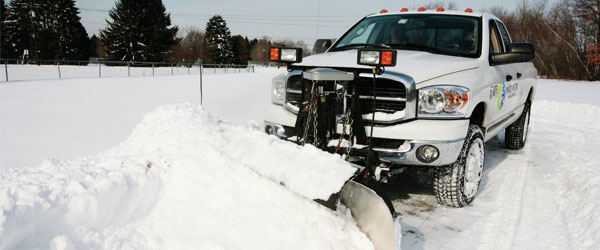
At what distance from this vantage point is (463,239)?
10.4ft

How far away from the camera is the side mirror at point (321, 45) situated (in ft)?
16.5

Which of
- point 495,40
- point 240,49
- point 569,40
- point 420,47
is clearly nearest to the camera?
point 420,47

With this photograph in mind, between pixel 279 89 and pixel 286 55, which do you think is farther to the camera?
pixel 279 89

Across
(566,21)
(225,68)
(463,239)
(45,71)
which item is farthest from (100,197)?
(566,21)

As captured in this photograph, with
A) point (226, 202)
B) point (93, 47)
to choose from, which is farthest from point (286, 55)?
point (93, 47)

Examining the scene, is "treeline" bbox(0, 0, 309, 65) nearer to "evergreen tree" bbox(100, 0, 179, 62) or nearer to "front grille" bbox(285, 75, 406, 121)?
"evergreen tree" bbox(100, 0, 179, 62)

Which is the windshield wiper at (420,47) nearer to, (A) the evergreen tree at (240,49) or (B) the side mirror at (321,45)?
(B) the side mirror at (321,45)

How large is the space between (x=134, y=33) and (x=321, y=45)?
42.1m

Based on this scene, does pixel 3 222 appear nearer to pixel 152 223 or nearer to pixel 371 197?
pixel 152 223

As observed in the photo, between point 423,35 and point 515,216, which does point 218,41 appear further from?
point 515,216

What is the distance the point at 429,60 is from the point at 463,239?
5.03 ft

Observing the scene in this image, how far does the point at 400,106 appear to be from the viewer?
3.42 m

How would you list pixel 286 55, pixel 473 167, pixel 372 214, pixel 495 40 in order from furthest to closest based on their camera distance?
pixel 495 40
pixel 473 167
pixel 286 55
pixel 372 214

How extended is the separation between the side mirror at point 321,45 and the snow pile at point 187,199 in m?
2.40
